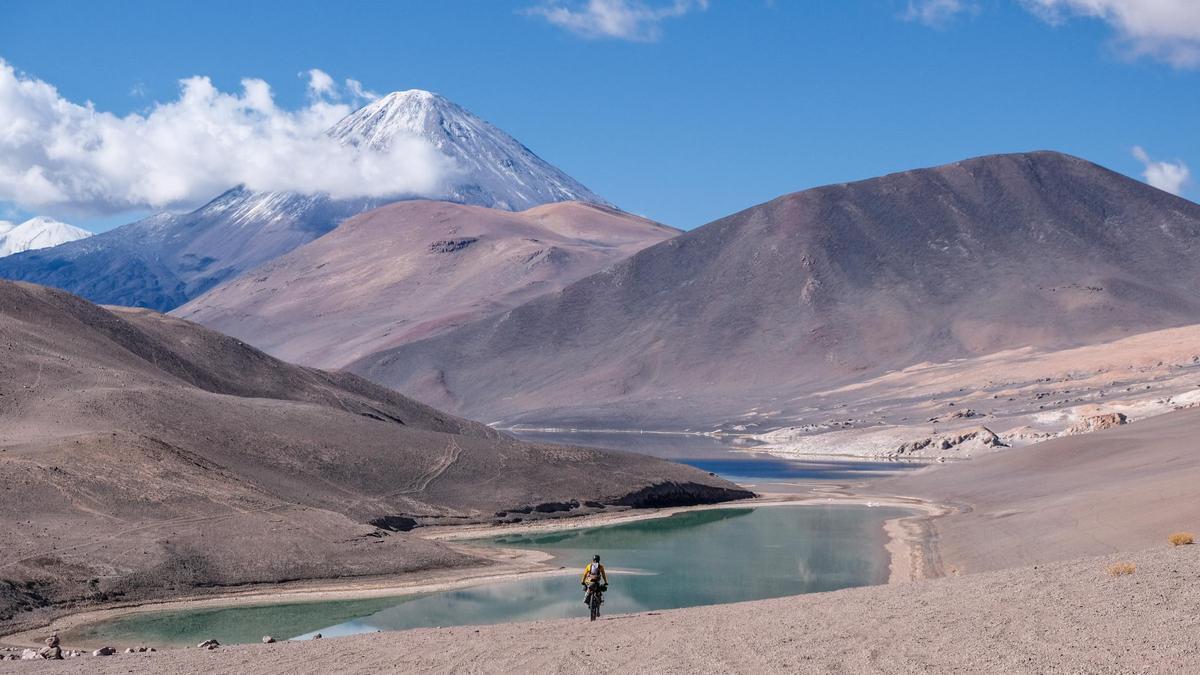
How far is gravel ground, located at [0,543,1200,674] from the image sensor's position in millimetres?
18719

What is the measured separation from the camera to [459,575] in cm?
4253

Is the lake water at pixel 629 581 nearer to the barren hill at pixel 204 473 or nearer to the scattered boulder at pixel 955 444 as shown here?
the barren hill at pixel 204 473

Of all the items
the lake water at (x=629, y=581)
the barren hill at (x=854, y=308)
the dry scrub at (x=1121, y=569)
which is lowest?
the lake water at (x=629, y=581)

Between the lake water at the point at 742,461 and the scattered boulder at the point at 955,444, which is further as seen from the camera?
the scattered boulder at the point at 955,444

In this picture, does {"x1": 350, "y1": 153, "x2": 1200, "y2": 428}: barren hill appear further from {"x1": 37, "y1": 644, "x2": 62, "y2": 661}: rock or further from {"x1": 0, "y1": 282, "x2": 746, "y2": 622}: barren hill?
{"x1": 37, "y1": 644, "x2": 62, "y2": 661}: rock

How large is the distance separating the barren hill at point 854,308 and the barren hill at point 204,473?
82785 millimetres

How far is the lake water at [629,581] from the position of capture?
33.5m

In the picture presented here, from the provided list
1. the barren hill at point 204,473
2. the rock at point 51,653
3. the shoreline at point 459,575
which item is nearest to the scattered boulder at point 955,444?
the barren hill at point 204,473

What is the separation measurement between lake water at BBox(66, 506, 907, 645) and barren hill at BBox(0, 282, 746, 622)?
3.06 metres

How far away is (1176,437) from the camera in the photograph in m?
59.3

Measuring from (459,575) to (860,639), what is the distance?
76.6 feet

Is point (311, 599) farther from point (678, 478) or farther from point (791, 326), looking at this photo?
point (791, 326)

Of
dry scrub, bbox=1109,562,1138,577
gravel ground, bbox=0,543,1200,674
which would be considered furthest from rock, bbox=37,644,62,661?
dry scrub, bbox=1109,562,1138,577

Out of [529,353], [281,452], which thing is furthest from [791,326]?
[281,452]
